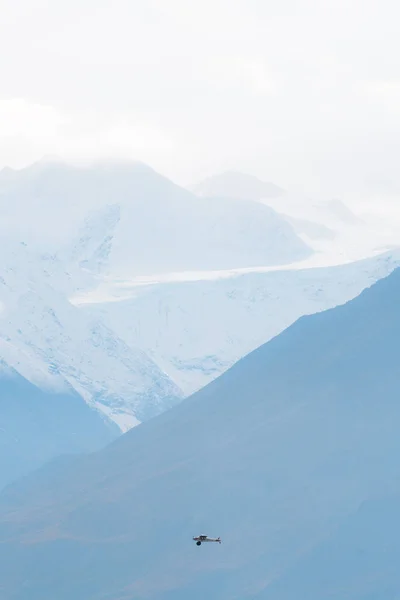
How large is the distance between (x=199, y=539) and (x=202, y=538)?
3.49 ft

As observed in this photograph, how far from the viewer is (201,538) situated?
584 ft

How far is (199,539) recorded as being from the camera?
7052 inches

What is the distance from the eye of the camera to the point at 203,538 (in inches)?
7028

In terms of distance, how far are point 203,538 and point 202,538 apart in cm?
39

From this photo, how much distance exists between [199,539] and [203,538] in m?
0.76

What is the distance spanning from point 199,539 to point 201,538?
129cm

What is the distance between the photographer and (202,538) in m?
178

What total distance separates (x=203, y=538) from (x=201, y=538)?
2.16 ft
